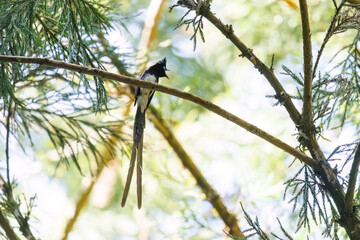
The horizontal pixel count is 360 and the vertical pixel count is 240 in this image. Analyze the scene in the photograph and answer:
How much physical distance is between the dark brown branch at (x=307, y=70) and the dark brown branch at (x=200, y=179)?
1.17 metres

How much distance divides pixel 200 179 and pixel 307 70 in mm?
1490

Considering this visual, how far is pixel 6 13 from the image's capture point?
1.51m

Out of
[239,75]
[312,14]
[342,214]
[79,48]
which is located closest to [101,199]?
[239,75]

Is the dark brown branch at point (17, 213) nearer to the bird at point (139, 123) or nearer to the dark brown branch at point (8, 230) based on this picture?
the dark brown branch at point (8, 230)

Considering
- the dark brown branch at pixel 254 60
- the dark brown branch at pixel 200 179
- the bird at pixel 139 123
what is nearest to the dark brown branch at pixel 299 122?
the dark brown branch at pixel 254 60

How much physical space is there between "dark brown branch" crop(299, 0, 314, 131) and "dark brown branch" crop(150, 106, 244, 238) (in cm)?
117

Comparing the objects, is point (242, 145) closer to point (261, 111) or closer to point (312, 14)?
point (261, 111)

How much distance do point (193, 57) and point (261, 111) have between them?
0.84 meters

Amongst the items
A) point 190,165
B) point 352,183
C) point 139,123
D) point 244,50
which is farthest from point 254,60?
point 190,165

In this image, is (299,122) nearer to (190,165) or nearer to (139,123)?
(139,123)

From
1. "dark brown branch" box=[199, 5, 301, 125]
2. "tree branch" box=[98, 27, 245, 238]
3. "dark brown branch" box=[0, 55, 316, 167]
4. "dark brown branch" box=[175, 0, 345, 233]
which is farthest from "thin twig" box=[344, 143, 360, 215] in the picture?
"tree branch" box=[98, 27, 245, 238]

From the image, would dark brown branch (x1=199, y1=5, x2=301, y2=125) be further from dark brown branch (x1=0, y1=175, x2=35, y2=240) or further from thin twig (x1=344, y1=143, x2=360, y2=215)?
dark brown branch (x1=0, y1=175, x2=35, y2=240)

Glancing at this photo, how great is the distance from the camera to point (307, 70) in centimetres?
139

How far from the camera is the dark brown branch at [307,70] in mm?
1340
